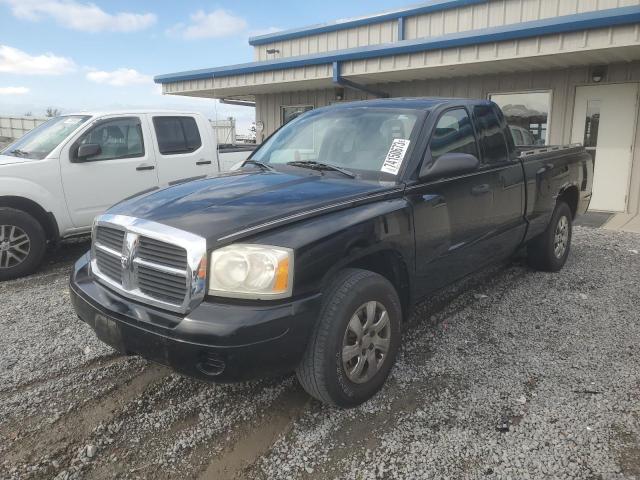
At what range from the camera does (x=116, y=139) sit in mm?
6230

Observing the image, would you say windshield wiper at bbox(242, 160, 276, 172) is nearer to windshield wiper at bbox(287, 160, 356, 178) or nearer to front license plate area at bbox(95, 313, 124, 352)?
windshield wiper at bbox(287, 160, 356, 178)

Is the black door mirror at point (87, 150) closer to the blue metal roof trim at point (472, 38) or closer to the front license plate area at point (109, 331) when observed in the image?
the front license plate area at point (109, 331)

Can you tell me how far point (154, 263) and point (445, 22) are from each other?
1176 centimetres

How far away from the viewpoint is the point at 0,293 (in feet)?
16.7

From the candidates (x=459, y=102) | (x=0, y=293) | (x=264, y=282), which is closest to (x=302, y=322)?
(x=264, y=282)

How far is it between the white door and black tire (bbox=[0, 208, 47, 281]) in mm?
8828

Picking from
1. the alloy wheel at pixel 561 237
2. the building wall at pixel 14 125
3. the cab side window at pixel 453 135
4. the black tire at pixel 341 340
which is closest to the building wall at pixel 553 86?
the alloy wheel at pixel 561 237

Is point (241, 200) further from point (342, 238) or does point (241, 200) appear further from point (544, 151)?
point (544, 151)

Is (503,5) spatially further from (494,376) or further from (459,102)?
(494,376)

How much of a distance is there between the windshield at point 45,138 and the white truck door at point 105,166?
0.21 metres

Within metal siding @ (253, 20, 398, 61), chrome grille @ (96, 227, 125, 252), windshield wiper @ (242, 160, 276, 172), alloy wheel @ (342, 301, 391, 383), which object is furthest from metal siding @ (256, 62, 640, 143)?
chrome grille @ (96, 227, 125, 252)

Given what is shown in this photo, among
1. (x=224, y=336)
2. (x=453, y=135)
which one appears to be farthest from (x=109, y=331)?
(x=453, y=135)

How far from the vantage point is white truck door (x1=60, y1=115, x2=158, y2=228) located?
5.80 meters

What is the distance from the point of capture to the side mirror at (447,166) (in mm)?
3262
